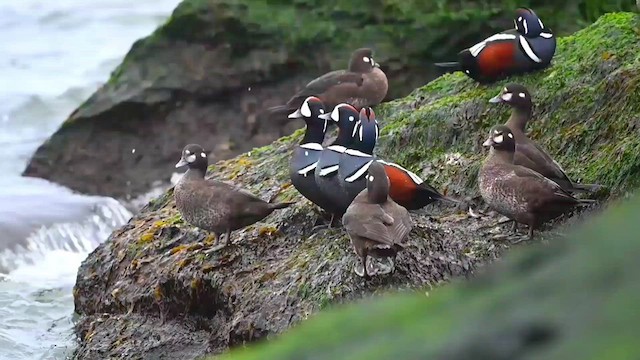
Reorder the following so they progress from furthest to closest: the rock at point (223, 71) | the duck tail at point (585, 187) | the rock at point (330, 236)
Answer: the rock at point (223, 71), the duck tail at point (585, 187), the rock at point (330, 236)

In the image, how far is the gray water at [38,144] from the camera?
29.7 feet

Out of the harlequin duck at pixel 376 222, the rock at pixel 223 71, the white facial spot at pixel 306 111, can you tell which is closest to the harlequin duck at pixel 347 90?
the white facial spot at pixel 306 111

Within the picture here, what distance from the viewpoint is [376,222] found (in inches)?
216

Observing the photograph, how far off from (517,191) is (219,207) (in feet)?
5.81

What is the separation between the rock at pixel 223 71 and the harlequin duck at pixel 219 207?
5445 millimetres

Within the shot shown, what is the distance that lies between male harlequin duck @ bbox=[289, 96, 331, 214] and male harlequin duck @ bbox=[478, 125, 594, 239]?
37.1 inches

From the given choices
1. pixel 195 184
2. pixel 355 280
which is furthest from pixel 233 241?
pixel 355 280

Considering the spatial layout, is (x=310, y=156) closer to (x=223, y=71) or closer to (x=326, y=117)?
(x=326, y=117)

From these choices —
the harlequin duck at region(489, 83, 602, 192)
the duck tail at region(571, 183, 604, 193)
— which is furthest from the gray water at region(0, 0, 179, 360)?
the duck tail at region(571, 183, 604, 193)

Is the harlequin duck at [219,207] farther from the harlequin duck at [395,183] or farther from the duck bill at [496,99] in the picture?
the duck bill at [496,99]

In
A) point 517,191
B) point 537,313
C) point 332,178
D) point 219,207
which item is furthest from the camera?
point 219,207

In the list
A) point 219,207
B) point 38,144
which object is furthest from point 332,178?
point 38,144

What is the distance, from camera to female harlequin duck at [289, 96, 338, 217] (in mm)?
6602

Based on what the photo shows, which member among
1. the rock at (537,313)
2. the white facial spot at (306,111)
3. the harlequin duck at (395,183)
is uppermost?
the rock at (537,313)
